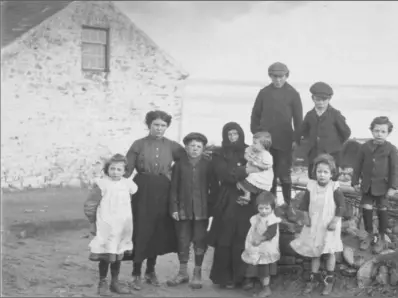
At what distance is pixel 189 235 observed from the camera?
185 inches

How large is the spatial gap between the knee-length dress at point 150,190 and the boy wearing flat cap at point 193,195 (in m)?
0.09

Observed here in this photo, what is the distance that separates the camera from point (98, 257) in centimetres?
432

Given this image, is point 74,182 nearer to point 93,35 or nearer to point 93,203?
point 93,35

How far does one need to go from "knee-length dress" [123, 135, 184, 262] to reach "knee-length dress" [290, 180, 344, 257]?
1078 mm

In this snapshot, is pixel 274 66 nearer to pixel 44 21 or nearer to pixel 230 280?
pixel 230 280

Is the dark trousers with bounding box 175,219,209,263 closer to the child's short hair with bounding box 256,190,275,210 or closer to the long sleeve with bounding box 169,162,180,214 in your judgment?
the long sleeve with bounding box 169,162,180,214

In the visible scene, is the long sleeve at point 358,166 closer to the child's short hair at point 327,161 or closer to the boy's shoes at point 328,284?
the child's short hair at point 327,161

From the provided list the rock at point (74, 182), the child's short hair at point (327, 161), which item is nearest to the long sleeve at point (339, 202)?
the child's short hair at point (327, 161)

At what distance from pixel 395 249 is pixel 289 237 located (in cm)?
84

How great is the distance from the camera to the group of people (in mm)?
4328

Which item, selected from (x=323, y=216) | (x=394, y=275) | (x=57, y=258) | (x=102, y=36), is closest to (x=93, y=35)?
(x=102, y=36)

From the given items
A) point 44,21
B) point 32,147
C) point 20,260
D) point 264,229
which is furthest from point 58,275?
point 44,21

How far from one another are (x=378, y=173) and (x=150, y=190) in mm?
1774

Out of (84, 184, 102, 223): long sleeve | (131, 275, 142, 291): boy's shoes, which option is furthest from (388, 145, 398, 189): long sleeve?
(84, 184, 102, 223): long sleeve
